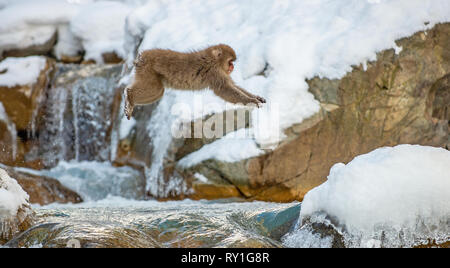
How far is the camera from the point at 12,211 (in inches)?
123

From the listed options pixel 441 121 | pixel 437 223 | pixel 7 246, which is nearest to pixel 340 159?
pixel 441 121

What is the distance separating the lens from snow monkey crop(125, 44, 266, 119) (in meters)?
4.92

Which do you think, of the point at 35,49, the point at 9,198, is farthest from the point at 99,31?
the point at 9,198

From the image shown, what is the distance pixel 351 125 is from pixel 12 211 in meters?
4.30

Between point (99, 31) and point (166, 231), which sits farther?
point (99, 31)

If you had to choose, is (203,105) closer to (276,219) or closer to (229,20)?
(229,20)

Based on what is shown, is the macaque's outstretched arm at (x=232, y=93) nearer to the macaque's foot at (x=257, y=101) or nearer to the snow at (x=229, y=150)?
the macaque's foot at (x=257, y=101)

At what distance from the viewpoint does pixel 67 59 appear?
1082 centimetres

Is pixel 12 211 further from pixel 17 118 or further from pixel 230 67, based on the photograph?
pixel 17 118

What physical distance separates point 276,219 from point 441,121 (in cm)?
416

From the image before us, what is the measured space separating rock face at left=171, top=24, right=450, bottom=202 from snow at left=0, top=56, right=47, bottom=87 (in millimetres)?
3835

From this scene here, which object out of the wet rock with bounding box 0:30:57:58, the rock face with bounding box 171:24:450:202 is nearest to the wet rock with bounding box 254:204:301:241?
the rock face with bounding box 171:24:450:202

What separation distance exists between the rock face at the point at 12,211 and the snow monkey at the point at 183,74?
5.31 ft

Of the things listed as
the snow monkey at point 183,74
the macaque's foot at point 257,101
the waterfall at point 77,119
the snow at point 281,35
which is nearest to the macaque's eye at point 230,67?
the snow monkey at point 183,74
